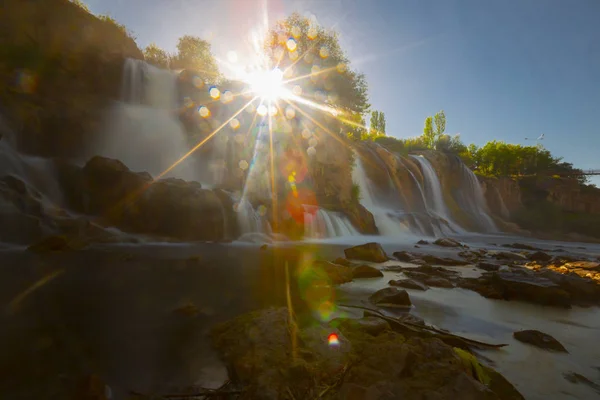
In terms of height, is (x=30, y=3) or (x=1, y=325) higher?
(x=30, y=3)

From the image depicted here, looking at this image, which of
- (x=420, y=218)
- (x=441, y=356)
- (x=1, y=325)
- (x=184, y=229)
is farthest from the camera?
(x=420, y=218)

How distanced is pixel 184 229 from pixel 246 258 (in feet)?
18.9

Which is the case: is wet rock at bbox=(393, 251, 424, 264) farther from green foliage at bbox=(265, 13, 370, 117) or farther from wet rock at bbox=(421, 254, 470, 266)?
green foliage at bbox=(265, 13, 370, 117)

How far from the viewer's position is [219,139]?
80.7 feet

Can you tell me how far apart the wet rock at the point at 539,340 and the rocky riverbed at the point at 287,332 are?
0.08ft

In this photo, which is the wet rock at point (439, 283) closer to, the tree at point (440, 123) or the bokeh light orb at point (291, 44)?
the bokeh light orb at point (291, 44)

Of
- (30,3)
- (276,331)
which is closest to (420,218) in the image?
(276,331)

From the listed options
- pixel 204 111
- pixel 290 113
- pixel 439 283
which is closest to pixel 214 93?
pixel 204 111

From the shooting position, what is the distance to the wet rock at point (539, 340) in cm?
419

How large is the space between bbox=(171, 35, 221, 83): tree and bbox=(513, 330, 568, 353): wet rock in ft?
165

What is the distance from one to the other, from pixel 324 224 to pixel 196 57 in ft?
138

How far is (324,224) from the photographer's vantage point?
76.4 feet

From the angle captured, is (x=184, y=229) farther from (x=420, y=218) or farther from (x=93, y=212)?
(x=420, y=218)

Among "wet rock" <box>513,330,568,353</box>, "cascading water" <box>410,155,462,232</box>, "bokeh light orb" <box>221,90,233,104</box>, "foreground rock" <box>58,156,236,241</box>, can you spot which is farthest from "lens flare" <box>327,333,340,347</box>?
"cascading water" <box>410,155,462,232</box>
